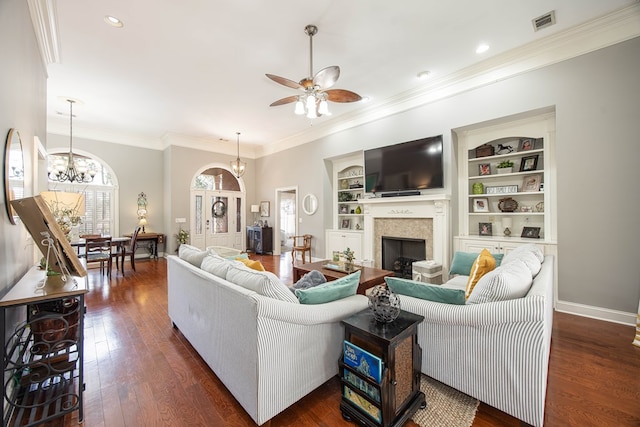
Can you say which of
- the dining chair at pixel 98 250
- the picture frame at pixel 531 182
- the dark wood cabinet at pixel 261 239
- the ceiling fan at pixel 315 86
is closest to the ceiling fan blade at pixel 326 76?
the ceiling fan at pixel 315 86

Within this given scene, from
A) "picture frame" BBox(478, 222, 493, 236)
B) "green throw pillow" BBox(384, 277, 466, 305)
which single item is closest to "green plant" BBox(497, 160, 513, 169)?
"picture frame" BBox(478, 222, 493, 236)

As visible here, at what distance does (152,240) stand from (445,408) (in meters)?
7.72

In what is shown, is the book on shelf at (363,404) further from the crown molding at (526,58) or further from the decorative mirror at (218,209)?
the decorative mirror at (218,209)

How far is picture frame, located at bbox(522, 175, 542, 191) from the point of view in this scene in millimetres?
3855

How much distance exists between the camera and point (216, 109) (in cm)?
548

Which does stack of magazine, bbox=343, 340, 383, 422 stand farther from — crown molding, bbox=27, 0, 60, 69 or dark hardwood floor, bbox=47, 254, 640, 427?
crown molding, bbox=27, 0, 60, 69

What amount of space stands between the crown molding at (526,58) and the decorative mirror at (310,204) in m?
2.32

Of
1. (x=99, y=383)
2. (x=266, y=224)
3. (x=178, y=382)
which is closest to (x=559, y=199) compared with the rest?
(x=178, y=382)

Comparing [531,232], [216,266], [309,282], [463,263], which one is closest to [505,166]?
[531,232]

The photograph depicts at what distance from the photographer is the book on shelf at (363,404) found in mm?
1488

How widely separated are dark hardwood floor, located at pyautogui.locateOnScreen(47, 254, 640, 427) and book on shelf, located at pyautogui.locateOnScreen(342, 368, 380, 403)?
26 centimetres

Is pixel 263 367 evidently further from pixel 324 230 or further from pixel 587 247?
pixel 324 230

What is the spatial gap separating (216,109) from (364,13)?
3709mm

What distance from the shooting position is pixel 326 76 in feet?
9.37
